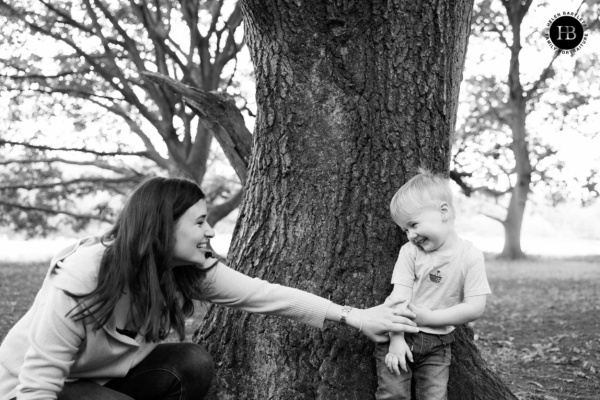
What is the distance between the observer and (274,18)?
2.93 meters

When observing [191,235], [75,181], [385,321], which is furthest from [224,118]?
[75,181]

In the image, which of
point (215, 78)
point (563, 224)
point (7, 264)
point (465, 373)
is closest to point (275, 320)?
point (465, 373)

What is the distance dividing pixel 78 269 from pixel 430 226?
1481 mm

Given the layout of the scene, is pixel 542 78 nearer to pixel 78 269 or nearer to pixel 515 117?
pixel 515 117

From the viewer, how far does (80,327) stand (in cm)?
226

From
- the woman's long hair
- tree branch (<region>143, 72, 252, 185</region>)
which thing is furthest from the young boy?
tree branch (<region>143, 72, 252, 185</region>)

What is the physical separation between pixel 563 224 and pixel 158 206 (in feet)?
101

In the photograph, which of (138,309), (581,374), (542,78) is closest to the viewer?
(138,309)

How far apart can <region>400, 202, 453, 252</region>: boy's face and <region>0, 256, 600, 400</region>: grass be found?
4.85ft

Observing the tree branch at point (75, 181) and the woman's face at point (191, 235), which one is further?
the tree branch at point (75, 181)

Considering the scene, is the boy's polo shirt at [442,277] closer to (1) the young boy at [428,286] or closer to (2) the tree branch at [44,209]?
(1) the young boy at [428,286]

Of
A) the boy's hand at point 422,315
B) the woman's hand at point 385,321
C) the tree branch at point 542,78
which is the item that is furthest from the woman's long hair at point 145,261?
the tree branch at point 542,78

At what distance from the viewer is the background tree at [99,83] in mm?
12680

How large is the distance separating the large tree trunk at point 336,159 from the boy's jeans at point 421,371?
0.11m
